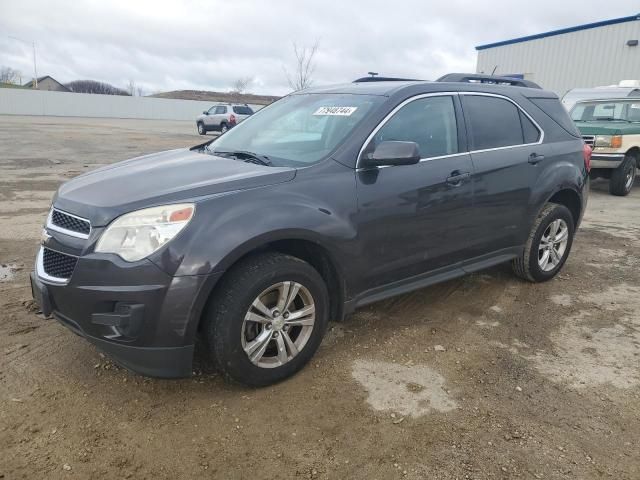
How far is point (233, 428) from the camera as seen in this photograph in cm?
265

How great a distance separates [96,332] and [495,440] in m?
2.06

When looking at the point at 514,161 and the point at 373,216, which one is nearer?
the point at 373,216

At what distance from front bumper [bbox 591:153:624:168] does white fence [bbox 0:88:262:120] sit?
3696cm

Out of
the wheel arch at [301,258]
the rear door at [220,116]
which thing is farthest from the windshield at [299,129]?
the rear door at [220,116]

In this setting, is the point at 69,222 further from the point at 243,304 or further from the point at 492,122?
the point at 492,122

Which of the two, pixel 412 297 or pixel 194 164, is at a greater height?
pixel 194 164

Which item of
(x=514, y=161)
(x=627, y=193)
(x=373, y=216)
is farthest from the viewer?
(x=627, y=193)

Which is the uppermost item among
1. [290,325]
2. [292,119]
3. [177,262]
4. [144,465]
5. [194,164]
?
[292,119]

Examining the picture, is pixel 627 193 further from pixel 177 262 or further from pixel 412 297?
pixel 177 262

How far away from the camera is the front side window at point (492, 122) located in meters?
3.97

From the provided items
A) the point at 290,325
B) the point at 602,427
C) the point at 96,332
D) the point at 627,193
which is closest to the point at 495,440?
the point at 602,427

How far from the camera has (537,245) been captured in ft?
15.0

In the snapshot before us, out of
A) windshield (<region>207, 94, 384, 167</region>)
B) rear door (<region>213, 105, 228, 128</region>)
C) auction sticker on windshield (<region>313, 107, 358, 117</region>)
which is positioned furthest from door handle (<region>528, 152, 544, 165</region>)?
rear door (<region>213, 105, 228, 128</region>)

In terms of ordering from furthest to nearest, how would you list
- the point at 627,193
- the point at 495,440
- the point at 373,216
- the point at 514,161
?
1. the point at 627,193
2. the point at 514,161
3. the point at 373,216
4. the point at 495,440
